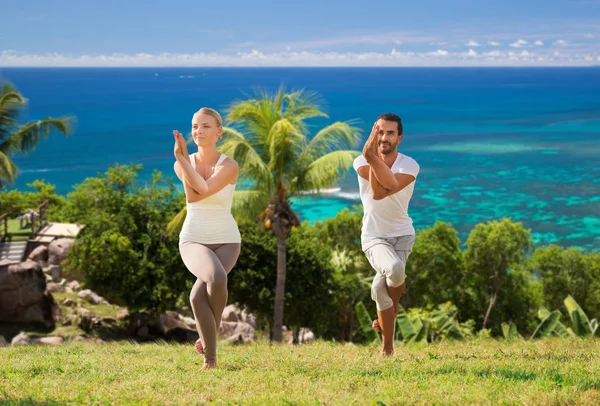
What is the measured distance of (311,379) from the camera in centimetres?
656

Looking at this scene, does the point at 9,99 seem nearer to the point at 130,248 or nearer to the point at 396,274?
the point at 130,248

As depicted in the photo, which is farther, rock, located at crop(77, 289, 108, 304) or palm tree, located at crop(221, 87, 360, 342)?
rock, located at crop(77, 289, 108, 304)

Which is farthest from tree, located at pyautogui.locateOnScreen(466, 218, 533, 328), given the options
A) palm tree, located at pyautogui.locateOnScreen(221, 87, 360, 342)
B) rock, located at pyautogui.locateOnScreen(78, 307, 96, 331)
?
rock, located at pyautogui.locateOnScreen(78, 307, 96, 331)

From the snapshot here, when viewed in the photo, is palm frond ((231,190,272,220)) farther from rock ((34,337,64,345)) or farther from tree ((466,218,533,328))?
tree ((466,218,533,328))

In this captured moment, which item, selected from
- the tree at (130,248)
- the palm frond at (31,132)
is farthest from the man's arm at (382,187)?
the palm frond at (31,132)

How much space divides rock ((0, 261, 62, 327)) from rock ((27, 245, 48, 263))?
8.19 meters

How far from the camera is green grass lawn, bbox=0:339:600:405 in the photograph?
5668mm

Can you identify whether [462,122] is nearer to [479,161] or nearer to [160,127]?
[479,161]

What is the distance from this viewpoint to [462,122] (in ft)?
548

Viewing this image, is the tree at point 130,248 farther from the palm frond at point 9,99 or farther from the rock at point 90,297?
the palm frond at point 9,99

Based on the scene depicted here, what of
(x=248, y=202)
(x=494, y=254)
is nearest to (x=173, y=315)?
(x=248, y=202)

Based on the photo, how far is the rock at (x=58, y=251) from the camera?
3316cm

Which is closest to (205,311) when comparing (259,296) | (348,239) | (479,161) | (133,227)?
(259,296)

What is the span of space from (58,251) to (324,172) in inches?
677
